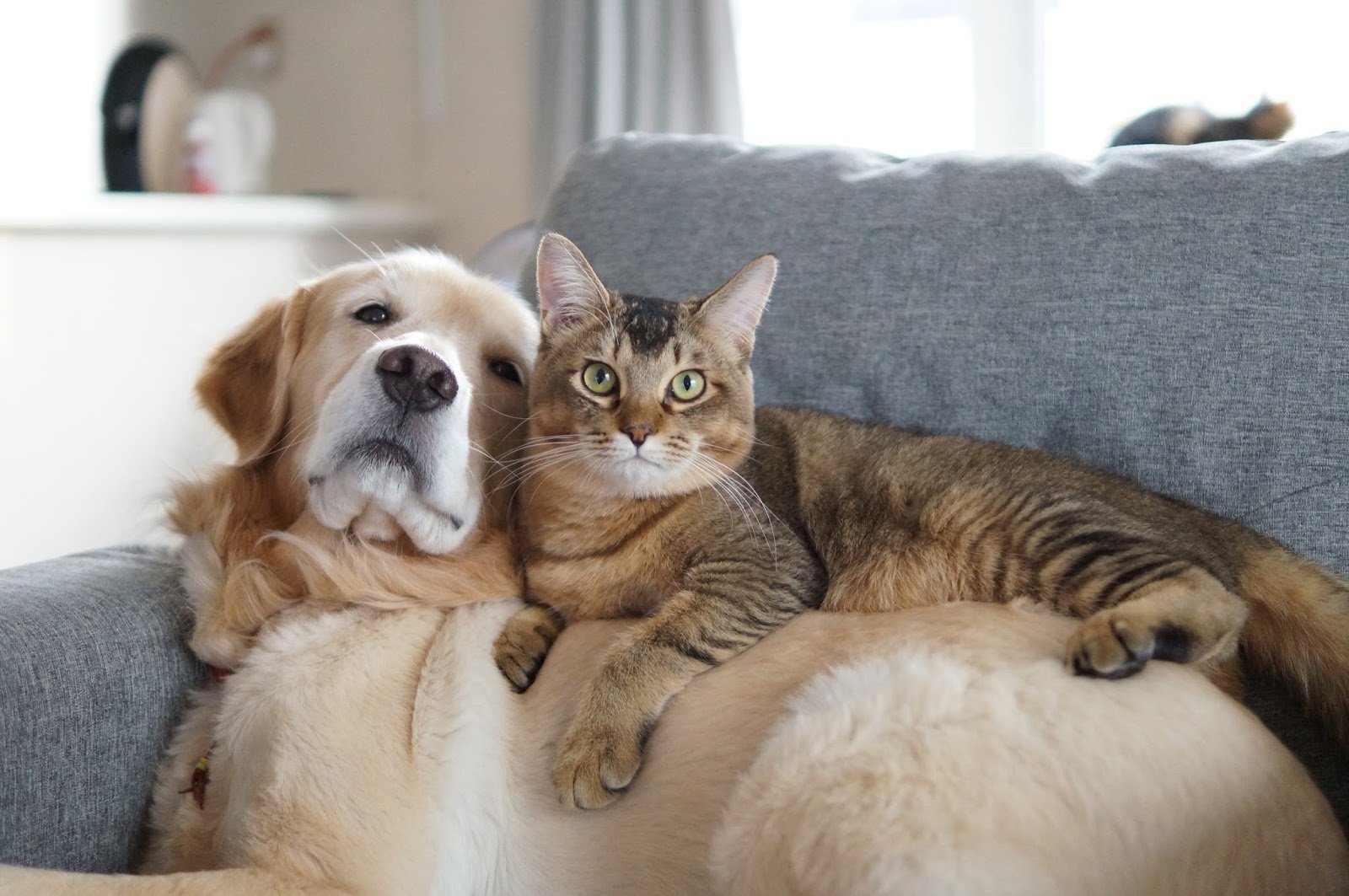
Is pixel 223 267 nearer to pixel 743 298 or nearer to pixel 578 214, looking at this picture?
pixel 578 214

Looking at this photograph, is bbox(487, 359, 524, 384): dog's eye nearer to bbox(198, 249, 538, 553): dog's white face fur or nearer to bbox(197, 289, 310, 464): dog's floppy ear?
bbox(198, 249, 538, 553): dog's white face fur

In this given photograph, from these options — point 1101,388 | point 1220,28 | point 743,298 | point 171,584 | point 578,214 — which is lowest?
point 171,584

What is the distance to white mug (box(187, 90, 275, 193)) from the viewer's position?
4262 mm

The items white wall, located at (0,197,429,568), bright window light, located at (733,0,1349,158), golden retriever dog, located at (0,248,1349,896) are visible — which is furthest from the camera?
white wall, located at (0,197,429,568)

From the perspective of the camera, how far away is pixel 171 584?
1876 millimetres

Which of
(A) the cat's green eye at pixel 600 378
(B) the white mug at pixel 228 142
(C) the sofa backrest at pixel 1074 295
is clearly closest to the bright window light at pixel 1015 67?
(C) the sofa backrest at pixel 1074 295

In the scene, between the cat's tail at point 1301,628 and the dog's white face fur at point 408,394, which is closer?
the cat's tail at point 1301,628

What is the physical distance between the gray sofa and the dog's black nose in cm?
59

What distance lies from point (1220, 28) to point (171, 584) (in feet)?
11.5

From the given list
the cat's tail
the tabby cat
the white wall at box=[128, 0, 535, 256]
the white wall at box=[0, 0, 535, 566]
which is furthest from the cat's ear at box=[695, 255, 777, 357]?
the white wall at box=[128, 0, 535, 256]

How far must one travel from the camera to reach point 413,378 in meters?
1.64

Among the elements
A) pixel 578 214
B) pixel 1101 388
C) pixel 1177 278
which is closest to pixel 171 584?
pixel 578 214

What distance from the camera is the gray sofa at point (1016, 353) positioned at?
1.61m

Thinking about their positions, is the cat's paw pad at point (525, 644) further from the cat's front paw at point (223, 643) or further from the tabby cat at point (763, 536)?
the cat's front paw at point (223, 643)
